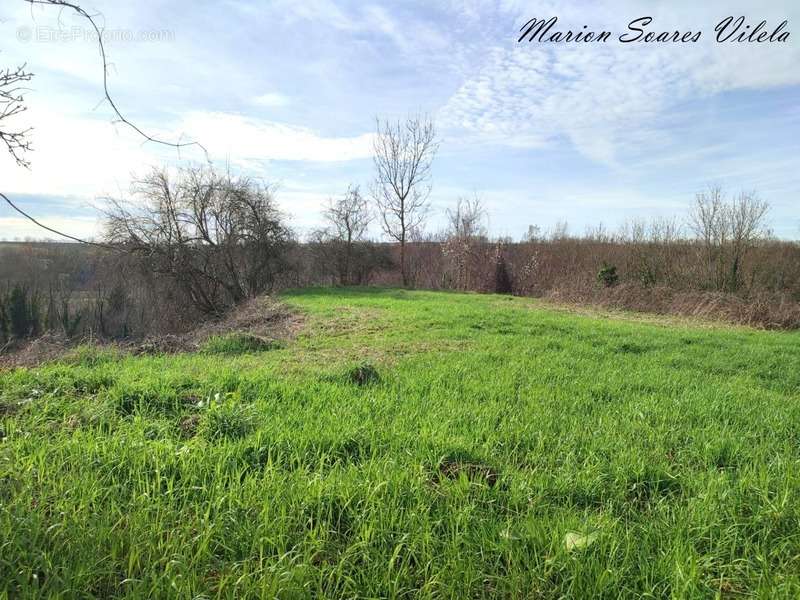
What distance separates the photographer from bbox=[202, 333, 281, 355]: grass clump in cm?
788

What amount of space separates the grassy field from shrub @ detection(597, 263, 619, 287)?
15.9 m

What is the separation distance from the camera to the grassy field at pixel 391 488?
6.34ft

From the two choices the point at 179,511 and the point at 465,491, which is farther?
the point at 465,491

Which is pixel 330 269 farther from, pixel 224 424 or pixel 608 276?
pixel 224 424

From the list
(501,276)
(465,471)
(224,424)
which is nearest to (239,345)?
(224,424)

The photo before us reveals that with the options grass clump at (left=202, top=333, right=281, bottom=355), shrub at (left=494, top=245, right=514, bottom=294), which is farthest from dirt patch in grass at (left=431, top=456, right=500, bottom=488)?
shrub at (left=494, top=245, right=514, bottom=294)

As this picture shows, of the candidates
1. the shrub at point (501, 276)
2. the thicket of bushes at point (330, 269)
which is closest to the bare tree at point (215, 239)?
the thicket of bushes at point (330, 269)

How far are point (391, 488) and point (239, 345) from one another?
6.28 meters

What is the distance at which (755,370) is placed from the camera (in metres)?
6.54

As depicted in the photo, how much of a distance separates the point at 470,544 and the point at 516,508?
1.38 ft

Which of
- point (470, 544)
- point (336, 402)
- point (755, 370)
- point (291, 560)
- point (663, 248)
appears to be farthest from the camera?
point (663, 248)

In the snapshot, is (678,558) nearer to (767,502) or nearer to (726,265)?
(767,502)

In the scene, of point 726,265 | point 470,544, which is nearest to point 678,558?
point 470,544

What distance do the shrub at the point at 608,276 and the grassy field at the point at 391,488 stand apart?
15882 millimetres
